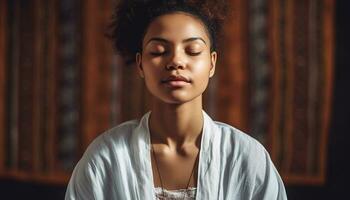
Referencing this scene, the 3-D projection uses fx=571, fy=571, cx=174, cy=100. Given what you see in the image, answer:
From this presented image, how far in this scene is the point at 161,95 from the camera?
1085 millimetres

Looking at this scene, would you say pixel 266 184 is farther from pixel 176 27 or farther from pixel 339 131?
pixel 339 131

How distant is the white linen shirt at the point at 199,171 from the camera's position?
1110 mm

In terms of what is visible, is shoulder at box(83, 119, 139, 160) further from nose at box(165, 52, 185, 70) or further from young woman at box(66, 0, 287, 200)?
nose at box(165, 52, 185, 70)

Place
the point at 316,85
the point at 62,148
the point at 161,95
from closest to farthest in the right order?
the point at 161,95, the point at 316,85, the point at 62,148

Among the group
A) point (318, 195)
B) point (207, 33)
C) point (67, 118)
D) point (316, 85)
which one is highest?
point (207, 33)

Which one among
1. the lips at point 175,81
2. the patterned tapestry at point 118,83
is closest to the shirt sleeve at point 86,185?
the lips at point 175,81

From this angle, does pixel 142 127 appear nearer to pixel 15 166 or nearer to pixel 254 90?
pixel 254 90

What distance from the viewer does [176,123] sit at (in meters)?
1.15

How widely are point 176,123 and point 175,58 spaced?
0.49 ft

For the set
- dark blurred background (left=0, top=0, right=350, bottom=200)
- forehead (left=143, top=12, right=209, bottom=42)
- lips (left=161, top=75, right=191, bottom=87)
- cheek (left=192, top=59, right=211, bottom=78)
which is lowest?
dark blurred background (left=0, top=0, right=350, bottom=200)

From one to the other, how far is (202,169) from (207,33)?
269mm

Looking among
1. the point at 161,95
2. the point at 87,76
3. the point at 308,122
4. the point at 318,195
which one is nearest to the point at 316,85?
the point at 308,122

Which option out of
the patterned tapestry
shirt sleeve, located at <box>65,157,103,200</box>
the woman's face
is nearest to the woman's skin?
the woman's face

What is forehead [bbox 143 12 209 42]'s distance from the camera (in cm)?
108
